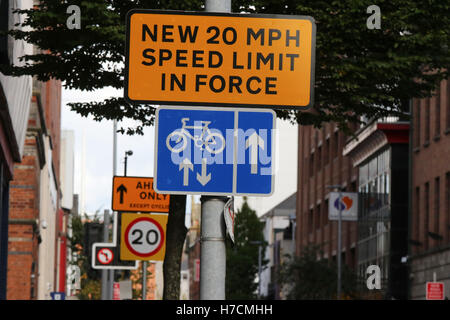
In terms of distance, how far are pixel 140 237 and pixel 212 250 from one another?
1013 cm

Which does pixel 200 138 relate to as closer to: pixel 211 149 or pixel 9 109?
pixel 211 149

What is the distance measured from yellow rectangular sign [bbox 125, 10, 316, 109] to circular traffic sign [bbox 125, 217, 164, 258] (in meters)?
9.84

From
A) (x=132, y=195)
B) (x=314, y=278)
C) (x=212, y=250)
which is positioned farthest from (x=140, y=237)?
(x=314, y=278)

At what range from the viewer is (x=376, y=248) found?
196 ft

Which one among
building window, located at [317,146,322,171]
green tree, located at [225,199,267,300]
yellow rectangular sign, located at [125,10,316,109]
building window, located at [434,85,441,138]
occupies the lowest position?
yellow rectangular sign, located at [125,10,316,109]

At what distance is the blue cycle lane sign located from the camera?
7.23 m

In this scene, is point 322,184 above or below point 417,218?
above

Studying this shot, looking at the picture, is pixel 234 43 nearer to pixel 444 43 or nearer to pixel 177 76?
pixel 177 76

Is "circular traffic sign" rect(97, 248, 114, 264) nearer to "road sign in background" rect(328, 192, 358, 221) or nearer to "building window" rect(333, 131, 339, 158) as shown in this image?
"road sign in background" rect(328, 192, 358, 221)

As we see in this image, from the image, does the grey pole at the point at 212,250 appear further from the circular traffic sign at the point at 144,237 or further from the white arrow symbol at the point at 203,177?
the circular traffic sign at the point at 144,237

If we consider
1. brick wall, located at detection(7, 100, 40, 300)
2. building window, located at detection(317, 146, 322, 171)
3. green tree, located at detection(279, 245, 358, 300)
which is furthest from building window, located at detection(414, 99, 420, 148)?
building window, located at detection(317, 146, 322, 171)

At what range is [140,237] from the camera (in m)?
17.2

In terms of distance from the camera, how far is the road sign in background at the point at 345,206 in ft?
200
